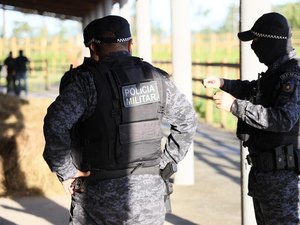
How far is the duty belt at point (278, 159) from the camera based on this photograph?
9.12ft

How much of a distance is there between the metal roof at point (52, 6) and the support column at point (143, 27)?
20.0ft

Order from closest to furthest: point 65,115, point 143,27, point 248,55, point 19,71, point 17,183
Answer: point 65,115, point 248,55, point 17,183, point 143,27, point 19,71

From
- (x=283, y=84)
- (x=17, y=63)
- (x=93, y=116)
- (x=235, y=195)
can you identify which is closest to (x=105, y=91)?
(x=93, y=116)

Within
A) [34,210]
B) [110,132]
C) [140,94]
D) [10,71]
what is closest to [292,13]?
[10,71]

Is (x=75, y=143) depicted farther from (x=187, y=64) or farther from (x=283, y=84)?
(x=187, y=64)

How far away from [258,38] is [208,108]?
1042 cm

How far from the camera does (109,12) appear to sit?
34.7 feet

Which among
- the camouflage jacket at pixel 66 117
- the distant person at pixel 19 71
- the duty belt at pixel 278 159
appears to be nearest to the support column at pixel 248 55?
the duty belt at pixel 278 159

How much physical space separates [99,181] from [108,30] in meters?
0.68

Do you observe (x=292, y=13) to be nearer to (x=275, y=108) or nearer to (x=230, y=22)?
(x=230, y=22)

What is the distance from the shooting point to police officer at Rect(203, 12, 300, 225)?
2668 millimetres

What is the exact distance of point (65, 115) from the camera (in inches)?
100

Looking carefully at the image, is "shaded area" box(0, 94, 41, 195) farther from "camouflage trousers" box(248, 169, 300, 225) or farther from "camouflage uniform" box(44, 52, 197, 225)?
"camouflage trousers" box(248, 169, 300, 225)

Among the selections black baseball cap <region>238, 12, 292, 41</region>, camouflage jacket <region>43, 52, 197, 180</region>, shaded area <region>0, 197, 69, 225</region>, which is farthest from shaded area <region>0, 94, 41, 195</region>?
black baseball cap <region>238, 12, 292, 41</region>
